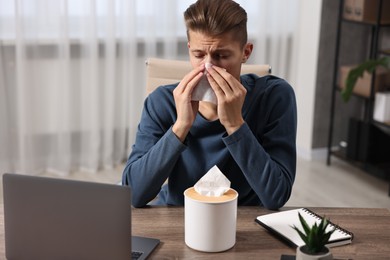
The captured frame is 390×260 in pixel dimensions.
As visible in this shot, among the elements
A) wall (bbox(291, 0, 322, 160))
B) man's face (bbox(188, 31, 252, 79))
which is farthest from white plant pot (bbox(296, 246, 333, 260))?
wall (bbox(291, 0, 322, 160))

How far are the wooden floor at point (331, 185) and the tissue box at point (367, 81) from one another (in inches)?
20.3

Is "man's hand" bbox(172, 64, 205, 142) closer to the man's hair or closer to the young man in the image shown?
the young man

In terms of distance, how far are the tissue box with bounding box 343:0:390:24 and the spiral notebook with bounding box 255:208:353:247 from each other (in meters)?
2.42

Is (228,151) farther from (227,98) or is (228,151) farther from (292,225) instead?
(292,225)

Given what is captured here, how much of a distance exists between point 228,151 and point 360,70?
208 cm

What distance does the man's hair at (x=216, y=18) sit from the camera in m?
1.57

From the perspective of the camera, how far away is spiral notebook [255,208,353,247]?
133cm

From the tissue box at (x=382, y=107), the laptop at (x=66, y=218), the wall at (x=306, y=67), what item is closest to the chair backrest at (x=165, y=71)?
the laptop at (x=66, y=218)

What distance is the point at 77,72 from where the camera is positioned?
12.0ft

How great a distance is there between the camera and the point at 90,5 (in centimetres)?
349

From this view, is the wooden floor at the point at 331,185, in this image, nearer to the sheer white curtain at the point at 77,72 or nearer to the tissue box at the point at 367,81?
the sheer white curtain at the point at 77,72

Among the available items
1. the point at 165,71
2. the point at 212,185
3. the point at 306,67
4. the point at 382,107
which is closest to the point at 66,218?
the point at 212,185

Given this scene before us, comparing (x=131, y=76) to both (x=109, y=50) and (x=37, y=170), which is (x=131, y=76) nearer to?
(x=109, y=50)

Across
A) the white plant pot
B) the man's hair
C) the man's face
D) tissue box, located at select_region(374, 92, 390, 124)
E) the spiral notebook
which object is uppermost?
the man's hair
